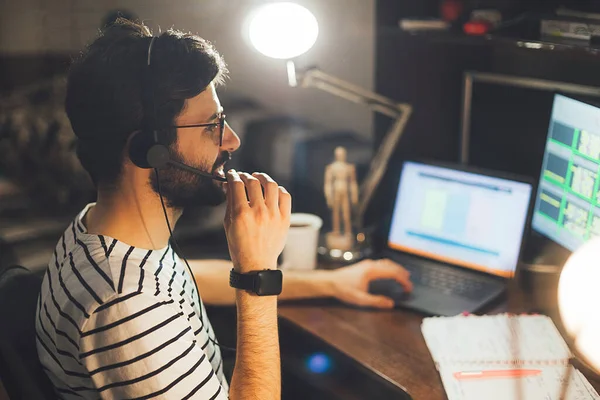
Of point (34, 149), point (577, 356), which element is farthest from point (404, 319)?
point (34, 149)

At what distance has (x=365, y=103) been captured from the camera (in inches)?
69.5

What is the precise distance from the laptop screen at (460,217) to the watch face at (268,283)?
2.02 ft

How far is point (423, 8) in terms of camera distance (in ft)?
6.19

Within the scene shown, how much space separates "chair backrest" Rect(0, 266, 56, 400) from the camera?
1.03 meters

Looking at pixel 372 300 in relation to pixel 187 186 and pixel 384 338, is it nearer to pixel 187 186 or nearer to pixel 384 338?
pixel 384 338

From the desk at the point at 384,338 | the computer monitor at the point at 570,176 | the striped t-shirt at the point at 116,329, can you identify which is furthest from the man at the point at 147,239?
the computer monitor at the point at 570,176

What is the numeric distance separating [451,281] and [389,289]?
15 cm

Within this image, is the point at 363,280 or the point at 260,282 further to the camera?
the point at 363,280

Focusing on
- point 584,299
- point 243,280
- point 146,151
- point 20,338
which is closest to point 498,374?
point 584,299

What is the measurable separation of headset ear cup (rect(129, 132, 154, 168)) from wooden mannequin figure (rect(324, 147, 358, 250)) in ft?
2.43

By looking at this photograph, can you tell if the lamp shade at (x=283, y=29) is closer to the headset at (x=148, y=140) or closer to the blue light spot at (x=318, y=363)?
the headset at (x=148, y=140)

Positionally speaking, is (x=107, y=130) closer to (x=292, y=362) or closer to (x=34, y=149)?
(x=292, y=362)

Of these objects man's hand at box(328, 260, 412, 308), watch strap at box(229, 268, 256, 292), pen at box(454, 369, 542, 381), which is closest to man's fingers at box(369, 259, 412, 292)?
man's hand at box(328, 260, 412, 308)

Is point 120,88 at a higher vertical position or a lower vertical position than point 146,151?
higher
